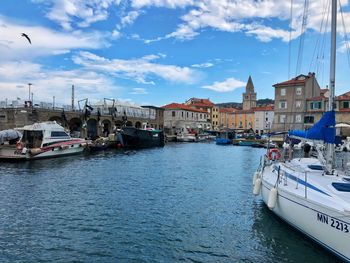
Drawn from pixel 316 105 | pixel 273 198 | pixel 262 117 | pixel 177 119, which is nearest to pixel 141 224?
pixel 273 198

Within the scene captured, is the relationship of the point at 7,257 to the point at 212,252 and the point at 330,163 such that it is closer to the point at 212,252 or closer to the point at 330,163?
the point at 212,252

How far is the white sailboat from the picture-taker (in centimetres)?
773

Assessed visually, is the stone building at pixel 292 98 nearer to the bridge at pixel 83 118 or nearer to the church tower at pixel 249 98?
the bridge at pixel 83 118

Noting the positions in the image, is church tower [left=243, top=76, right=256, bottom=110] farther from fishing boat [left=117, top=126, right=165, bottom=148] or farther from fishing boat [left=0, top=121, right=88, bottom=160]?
fishing boat [left=0, top=121, right=88, bottom=160]

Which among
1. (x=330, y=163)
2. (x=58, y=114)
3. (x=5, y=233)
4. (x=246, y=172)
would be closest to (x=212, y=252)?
(x=330, y=163)

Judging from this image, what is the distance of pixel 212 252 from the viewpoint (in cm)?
912

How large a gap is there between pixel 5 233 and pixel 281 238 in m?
8.90

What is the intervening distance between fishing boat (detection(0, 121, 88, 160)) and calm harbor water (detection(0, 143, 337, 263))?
1027 centimetres

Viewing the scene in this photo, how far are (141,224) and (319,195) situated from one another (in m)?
6.04

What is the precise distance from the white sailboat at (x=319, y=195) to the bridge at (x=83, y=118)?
38446 mm

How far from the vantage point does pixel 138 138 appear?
5091cm

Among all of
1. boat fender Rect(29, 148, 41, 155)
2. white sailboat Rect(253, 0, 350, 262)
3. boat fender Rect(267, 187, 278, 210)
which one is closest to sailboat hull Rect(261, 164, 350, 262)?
white sailboat Rect(253, 0, 350, 262)

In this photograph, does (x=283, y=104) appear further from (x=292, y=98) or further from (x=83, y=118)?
(x=83, y=118)

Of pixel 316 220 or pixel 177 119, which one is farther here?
pixel 177 119
